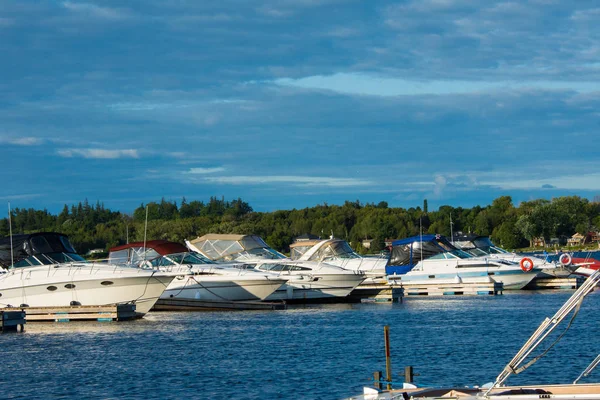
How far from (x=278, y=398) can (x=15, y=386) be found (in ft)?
28.8

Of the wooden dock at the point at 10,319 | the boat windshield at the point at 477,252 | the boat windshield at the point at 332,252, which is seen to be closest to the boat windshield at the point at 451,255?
the boat windshield at the point at 477,252

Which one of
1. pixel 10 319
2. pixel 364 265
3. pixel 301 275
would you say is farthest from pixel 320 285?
pixel 10 319

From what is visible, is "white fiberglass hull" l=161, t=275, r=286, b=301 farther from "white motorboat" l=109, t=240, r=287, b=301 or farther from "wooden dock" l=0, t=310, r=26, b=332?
"wooden dock" l=0, t=310, r=26, b=332

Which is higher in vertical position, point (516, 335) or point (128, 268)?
point (128, 268)

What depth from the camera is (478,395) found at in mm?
19203

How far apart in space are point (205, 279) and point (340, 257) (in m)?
18.5

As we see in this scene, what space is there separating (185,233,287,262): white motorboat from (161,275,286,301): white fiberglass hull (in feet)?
30.0

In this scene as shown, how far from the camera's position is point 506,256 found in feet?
236

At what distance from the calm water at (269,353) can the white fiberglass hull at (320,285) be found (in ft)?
25.6

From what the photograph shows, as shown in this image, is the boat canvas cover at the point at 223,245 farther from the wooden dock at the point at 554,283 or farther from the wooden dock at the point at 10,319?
the wooden dock at the point at 10,319

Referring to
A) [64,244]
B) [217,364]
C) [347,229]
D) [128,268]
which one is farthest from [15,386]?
[347,229]

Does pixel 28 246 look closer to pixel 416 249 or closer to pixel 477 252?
pixel 416 249

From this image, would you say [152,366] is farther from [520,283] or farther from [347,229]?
[347,229]

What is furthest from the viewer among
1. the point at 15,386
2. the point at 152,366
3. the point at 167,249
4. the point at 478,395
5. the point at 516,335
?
the point at 167,249
